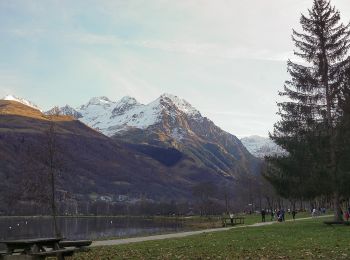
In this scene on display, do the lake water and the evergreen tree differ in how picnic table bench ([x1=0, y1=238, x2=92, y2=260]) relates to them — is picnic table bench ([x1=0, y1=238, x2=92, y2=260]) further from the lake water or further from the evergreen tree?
the lake water

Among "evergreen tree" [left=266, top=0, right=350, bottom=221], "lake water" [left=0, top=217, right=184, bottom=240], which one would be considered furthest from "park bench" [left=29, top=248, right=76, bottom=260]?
"lake water" [left=0, top=217, right=184, bottom=240]

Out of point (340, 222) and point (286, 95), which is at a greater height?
point (286, 95)

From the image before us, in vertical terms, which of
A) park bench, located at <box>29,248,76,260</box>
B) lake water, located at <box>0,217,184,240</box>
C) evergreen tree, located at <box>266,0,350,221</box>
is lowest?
lake water, located at <box>0,217,184,240</box>

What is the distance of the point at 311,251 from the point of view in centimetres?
1898

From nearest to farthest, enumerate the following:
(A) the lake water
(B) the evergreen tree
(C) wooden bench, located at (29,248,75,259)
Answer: (C) wooden bench, located at (29,248,75,259)
(B) the evergreen tree
(A) the lake water

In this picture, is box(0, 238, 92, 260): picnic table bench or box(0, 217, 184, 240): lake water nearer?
box(0, 238, 92, 260): picnic table bench

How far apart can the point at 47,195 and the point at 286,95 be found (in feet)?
73.6

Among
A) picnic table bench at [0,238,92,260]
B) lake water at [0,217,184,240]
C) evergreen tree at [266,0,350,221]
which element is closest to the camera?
picnic table bench at [0,238,92,260]

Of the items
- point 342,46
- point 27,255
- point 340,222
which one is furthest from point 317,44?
point 27,255

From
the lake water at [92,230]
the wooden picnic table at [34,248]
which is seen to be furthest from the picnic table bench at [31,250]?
the lake water at [92,230]

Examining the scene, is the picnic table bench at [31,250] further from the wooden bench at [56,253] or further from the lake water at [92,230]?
the lake water at [92,230]

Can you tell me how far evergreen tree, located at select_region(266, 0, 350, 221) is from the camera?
4119 centimetres

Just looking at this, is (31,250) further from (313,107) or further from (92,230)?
(92,230)

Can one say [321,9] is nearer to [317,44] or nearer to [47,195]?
[317,44]
